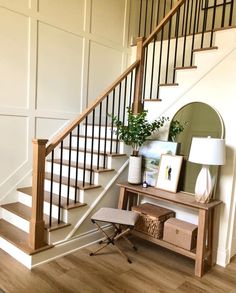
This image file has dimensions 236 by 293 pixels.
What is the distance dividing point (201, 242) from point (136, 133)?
1.28 metres

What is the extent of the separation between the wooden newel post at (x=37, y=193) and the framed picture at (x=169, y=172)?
1.25 meters

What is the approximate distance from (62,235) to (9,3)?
8.71 ft

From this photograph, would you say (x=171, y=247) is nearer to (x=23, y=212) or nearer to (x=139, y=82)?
(x=23, y=212)

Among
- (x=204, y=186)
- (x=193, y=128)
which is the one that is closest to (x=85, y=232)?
(x=204, y=186)

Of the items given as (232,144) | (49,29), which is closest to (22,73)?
(49,29)

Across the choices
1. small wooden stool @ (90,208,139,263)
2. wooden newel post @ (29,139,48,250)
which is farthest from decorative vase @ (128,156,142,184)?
wooden newel post @ (29,139,48,250)

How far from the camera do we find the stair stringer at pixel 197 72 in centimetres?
264

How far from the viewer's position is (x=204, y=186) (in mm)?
2492

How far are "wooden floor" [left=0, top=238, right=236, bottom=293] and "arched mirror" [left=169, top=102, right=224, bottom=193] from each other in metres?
0.81

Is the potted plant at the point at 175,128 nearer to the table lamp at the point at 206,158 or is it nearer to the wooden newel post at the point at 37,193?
the table lamp at the point at 206,158

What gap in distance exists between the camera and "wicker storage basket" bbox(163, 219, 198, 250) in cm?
254

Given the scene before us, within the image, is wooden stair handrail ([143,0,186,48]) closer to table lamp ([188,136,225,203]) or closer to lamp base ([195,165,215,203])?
table lamp ([188,136,225,203])

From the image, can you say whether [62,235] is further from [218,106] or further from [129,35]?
[129,35]

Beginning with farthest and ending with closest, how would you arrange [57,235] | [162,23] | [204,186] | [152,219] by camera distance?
[162,23]
[152,219]
[57,235]
[204,186]
